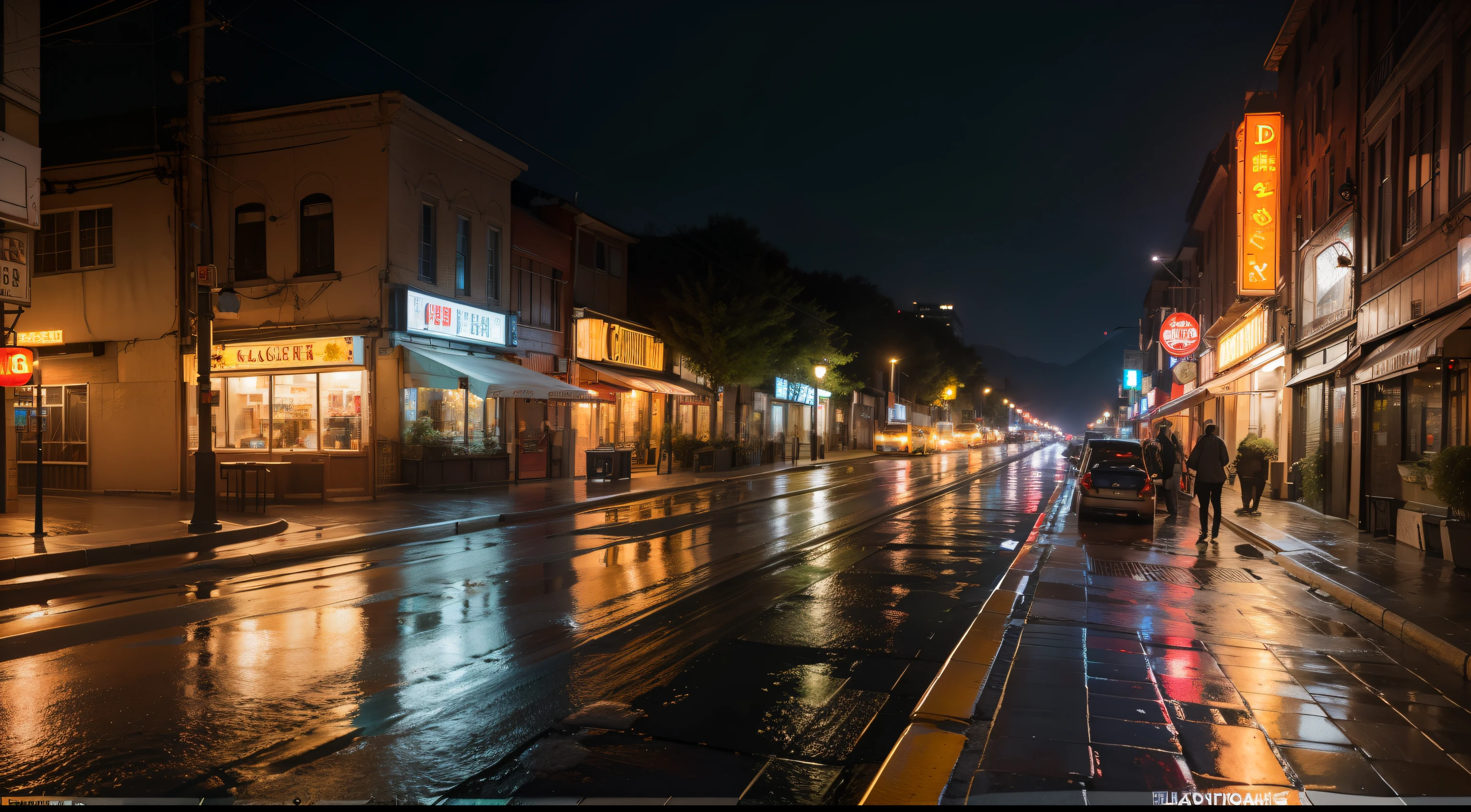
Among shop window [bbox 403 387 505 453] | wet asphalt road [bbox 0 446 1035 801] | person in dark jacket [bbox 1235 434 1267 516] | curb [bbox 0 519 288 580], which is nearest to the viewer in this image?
wet asphalt road [bbox 0 446 1035 801]

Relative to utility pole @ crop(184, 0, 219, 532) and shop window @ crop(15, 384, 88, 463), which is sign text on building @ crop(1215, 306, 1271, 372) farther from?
shop window @ crop(15, 384, 88, 463)

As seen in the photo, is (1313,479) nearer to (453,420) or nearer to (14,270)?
(453,420)

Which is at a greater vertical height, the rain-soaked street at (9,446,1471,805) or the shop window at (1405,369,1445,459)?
the shop window at (1405,369,1445,459)

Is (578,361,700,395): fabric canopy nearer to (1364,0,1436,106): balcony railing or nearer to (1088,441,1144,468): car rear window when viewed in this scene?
(1088,441,1144,468): car rear window

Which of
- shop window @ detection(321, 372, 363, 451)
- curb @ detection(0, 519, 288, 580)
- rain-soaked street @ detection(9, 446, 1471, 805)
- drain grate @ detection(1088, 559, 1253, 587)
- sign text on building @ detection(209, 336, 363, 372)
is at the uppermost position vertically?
sign text on building @ detection(209, 336, 363, 372)

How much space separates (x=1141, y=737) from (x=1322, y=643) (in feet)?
12.6

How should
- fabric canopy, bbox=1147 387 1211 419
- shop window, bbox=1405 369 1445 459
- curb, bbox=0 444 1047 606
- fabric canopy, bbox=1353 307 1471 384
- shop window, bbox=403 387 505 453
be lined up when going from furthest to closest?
1. fabric canopy, bbox=1147 387 1211 419
2. shop window, bbox=403 387 505 453
3. shop window, bbox=1405 369 1445 459
4. fabric canopy, bbox=1353 307 1471 384
5. curb, bbox=0 444 1047 606

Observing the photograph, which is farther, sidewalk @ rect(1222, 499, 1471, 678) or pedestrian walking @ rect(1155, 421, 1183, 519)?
pedestrian walking @ rect(1155, 421, 1183, 519)

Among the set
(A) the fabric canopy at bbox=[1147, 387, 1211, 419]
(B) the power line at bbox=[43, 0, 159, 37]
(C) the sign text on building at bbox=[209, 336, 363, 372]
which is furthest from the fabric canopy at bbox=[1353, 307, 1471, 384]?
(C) the sign text on building at bbox=[209, 336, 363, 372]

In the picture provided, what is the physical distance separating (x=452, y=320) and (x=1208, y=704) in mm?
19207

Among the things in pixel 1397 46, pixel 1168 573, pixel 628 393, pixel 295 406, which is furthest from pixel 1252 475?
pixel 295 406

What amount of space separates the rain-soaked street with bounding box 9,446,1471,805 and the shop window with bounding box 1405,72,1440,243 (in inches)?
296

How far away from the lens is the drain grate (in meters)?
10.4

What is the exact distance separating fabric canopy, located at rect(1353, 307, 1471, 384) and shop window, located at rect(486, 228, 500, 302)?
19633 millimetres
